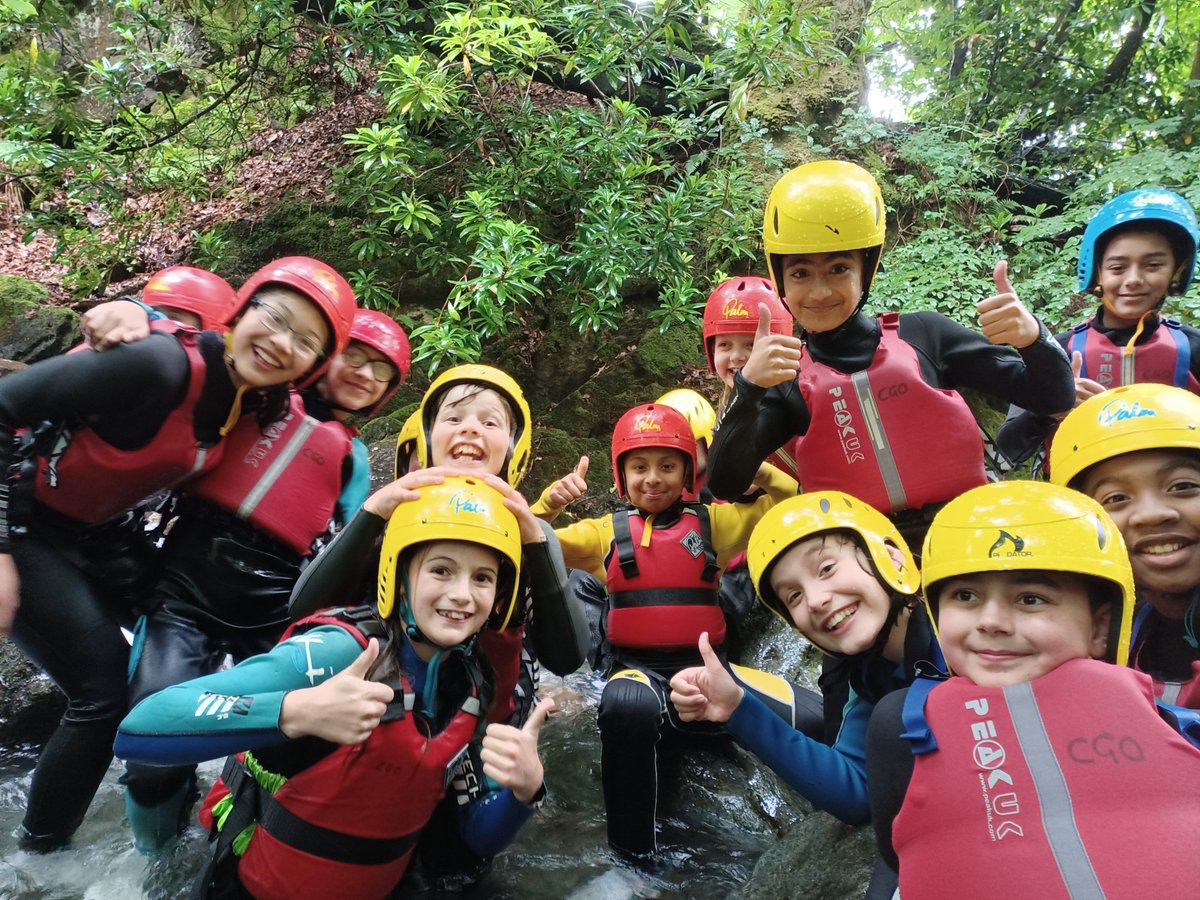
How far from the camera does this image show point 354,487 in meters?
3.71

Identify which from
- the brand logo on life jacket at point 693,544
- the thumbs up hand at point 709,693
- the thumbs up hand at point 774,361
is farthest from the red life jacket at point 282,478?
the thumbs up hand at point 774,361

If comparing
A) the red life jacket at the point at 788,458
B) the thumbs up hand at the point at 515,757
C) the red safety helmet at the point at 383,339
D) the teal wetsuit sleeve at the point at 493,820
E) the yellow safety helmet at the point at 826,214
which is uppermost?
the yellow safety helmet at the point at 826,214

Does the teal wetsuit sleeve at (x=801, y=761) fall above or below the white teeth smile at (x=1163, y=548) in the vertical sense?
below

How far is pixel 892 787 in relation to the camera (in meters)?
1.86

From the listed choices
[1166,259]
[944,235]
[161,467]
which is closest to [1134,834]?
[161,467]

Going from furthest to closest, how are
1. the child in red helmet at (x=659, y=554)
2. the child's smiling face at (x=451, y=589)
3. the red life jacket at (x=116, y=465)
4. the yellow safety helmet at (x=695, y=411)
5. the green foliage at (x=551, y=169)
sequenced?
1. the green foliage at (x=551, y=169)
2. the yellow safety helmet at (x=695, y=411)
3. the child in red helmet at (x=659, y=554)
4. the red life jacket at (x=116, y=465)
5. the child's smiling face at (x=451, y=589)

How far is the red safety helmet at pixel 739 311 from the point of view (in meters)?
4.31

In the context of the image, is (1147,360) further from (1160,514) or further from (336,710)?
(336,710)

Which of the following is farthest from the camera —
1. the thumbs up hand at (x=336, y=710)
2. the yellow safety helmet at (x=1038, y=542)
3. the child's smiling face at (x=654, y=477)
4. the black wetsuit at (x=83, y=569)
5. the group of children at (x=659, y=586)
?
the child's smiling face at (x=654, y=477)

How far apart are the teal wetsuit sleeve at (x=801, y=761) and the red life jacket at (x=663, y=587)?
1.32 metres

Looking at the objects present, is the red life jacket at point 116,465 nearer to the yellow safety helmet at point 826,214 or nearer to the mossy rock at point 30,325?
the yellow safety helmet at point 826,214

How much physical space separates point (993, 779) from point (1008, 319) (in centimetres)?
181

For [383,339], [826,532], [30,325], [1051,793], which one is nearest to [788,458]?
[826,532]

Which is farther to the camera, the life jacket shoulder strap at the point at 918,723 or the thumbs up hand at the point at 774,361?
the thumbs up hand at the point at 774,361
